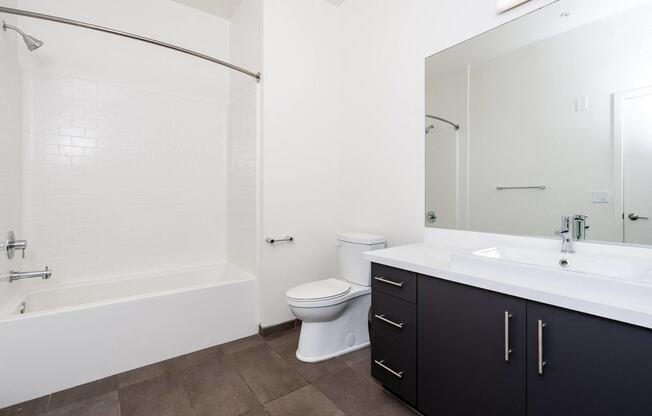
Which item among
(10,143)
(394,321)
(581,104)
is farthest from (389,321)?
(10,143)

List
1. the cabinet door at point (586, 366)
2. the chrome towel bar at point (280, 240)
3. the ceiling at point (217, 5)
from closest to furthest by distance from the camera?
1. the cabinet door at point (586, 366)
2. the chrome towel bar at point (280, 240)
3. the ceiling at point (217, 5)

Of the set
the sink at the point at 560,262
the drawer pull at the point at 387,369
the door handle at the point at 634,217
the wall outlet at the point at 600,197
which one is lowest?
the drawer pull at the point at 387,369

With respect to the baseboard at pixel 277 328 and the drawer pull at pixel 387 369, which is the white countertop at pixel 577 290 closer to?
the drawer pull at pixel 387 369

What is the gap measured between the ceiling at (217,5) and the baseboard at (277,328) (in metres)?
2.81

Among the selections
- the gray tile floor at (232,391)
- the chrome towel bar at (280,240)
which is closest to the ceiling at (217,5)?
the chrome towel bar at (280,240)

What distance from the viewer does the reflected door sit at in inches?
48.8

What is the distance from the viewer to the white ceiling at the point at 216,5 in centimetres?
271

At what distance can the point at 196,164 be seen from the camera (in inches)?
114

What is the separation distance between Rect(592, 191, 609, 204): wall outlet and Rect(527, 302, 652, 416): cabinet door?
0.70 m

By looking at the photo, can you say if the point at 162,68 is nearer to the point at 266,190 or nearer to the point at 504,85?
the point at 266,190

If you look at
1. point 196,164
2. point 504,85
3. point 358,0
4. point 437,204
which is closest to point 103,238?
point 196,164

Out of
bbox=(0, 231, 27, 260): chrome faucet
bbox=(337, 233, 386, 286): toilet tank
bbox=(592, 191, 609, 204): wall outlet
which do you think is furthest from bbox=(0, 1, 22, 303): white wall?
bbox=(592, 191, 609, 204): wall outlet

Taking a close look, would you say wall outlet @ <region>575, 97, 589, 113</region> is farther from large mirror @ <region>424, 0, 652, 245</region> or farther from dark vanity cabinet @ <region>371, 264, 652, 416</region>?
dark vanity cabinet @ <region>371, 264, 652, 416</region>

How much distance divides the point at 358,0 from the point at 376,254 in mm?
2239
